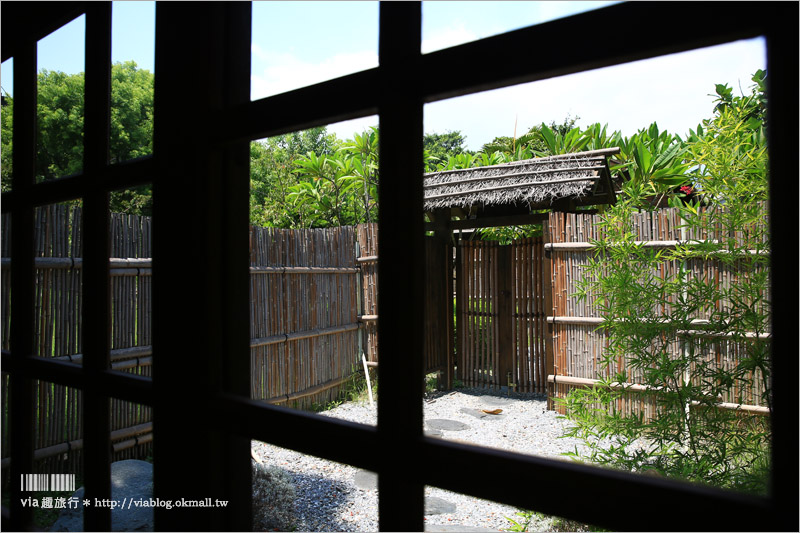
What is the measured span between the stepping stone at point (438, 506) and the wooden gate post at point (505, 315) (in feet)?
8.94

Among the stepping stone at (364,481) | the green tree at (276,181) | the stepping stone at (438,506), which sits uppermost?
the green tree at (276,181)

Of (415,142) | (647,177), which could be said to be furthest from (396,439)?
(647,177)

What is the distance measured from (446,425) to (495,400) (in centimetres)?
112

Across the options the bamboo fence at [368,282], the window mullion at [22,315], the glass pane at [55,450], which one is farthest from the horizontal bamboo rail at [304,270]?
the window mullion at [22,315]

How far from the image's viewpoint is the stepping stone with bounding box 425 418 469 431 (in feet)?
15.2

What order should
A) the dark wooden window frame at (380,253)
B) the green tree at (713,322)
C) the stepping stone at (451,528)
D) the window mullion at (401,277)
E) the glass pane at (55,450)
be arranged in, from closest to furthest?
the dark wooden window frame at (380,253) < the window mullion at (401,277) < the green tree at (713,322) < the stepping stone at (451,528) < the glass pane at (55,450)

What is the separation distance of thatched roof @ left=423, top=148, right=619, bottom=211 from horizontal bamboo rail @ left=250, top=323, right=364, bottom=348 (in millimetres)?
1700

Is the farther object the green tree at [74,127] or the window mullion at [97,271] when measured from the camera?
the green tree at [74,127]

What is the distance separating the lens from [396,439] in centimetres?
60

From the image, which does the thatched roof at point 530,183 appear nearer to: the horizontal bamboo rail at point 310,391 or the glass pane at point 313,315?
the glass pane at point 313,315

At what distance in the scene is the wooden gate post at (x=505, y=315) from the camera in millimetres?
5973

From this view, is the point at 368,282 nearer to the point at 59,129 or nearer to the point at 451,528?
the point at 451,528

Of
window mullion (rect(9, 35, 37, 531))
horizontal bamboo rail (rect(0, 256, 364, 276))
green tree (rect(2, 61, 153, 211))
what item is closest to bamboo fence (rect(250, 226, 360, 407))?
horizontal bamboo rail (rect(0, 256, 364, 276))

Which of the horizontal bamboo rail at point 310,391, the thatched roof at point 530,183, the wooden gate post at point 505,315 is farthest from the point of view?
the wooden gate post at point 505,315
